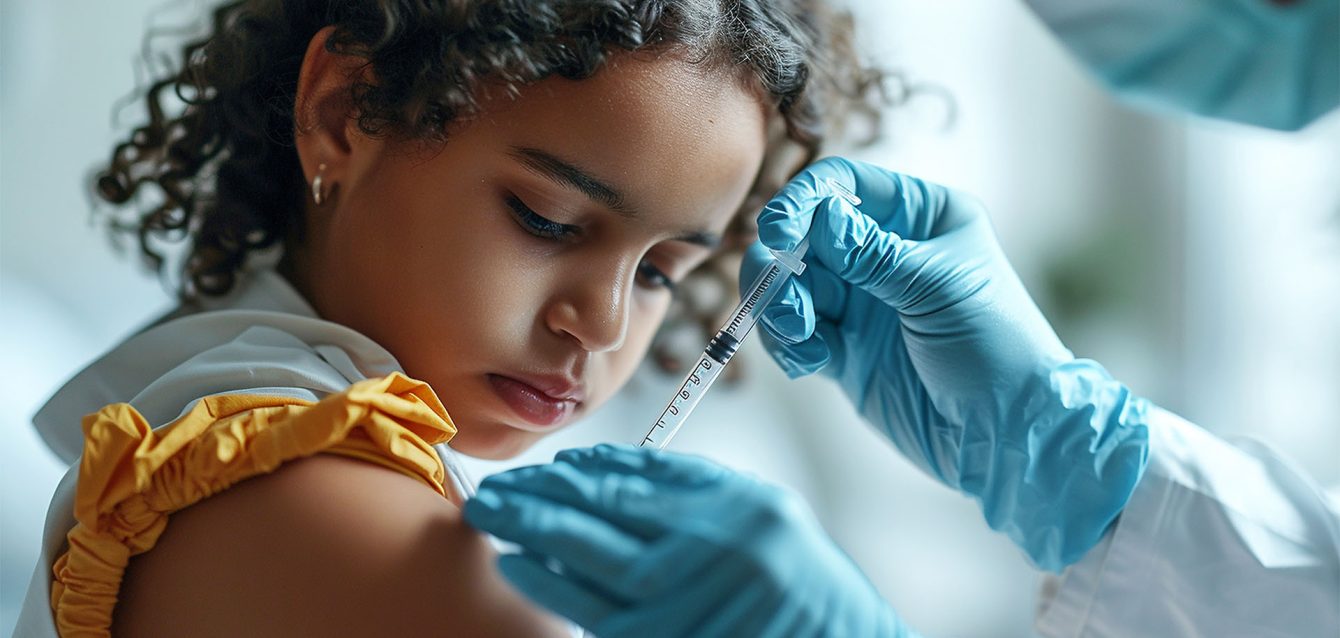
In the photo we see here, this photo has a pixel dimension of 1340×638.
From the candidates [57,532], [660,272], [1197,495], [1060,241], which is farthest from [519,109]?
[1060,241]

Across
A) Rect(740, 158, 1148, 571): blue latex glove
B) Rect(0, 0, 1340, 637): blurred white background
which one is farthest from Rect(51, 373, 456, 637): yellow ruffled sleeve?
Rect(0, 0, 1340, 637): blurred white background

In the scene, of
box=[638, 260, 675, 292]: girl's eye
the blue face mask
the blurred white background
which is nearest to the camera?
box=[638, 260, 675, 292]: girl's eye

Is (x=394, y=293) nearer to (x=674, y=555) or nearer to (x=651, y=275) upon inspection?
(x=651, y=275)

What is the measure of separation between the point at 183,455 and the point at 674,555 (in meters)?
0.34

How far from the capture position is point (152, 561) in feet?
2.55

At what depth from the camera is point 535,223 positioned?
0.95 meters

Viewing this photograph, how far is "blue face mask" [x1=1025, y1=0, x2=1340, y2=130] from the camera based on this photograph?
1255 millimetres

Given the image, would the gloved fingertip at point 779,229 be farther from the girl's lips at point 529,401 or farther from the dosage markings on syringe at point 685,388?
the girl's lips at point 529,401

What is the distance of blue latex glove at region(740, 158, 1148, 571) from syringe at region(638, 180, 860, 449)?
20mm

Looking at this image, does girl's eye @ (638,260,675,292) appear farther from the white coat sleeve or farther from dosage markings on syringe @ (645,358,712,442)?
the white coat sleeve

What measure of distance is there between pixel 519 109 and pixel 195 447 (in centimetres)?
37

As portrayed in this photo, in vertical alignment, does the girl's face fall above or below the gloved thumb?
below

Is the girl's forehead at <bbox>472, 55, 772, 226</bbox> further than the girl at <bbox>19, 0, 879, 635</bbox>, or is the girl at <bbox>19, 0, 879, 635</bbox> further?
the girl's forehead at <bbox>472, 55, 772, 226</bbox>

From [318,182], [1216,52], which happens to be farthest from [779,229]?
[1216,52]
